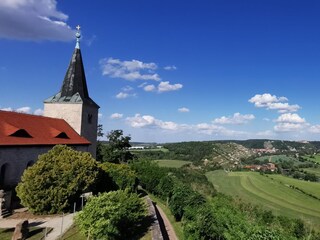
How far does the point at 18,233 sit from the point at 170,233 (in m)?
13.1

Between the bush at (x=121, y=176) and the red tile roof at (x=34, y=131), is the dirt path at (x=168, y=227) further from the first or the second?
the red tile roof at (x=34, y=131)

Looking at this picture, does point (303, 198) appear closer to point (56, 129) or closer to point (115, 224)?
point (56, 129)

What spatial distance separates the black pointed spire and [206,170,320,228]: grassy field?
41289 millimetres

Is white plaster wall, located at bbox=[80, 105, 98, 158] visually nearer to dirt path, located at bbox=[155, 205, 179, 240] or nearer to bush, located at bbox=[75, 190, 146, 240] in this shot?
dirt path, located at bbox=[155, 205, 179, 240]

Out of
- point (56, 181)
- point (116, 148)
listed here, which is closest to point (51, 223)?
point (56, 181)

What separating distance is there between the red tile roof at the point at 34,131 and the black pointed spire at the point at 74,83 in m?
3.45

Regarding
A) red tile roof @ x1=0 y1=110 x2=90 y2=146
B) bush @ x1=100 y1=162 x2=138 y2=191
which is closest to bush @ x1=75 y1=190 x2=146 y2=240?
red tile roof @ x1=0 y1=110 x2=90 y2=146

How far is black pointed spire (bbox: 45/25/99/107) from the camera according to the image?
42531mm

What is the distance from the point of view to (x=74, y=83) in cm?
4284

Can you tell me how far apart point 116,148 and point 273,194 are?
43166mm

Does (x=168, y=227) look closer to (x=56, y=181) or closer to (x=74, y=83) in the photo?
(x=56, y=181)

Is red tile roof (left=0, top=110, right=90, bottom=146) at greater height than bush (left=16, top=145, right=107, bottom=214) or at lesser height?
greater

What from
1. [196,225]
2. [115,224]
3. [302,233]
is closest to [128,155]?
[302,233]

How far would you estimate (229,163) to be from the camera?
156 metres
